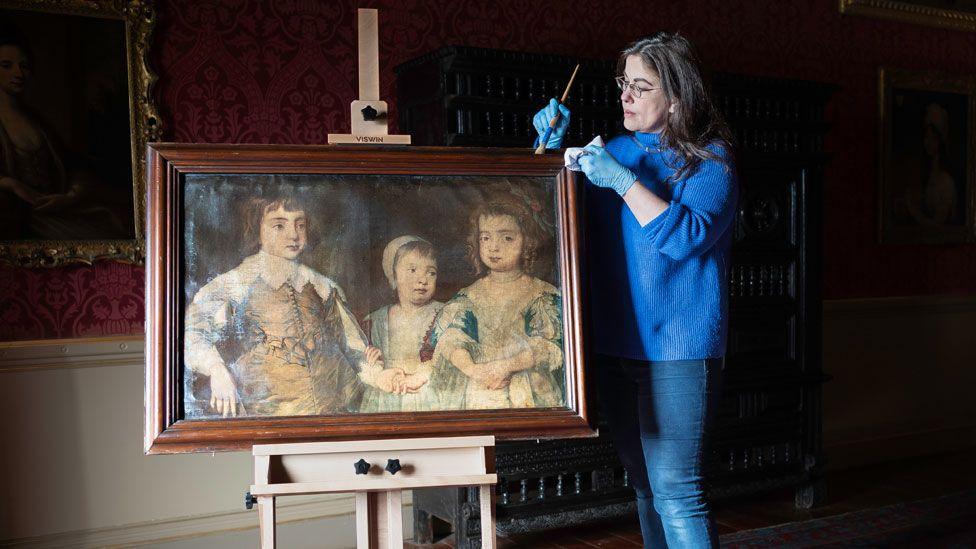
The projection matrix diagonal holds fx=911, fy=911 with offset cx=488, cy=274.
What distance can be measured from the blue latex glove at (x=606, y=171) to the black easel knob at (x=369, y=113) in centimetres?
54

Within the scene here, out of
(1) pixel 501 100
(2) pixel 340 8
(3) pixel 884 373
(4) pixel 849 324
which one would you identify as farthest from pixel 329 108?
(3) pixel 884 373

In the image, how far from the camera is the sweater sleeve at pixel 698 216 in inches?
85.4

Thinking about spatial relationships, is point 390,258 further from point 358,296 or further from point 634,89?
point 634,89

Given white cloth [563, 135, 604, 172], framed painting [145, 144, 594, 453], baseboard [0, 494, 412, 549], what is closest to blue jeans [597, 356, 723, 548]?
framed painting [145, 144, 594, 453]

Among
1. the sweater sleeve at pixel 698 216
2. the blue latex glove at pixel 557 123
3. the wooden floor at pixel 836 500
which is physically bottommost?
the wooden floor at pixel 836 500

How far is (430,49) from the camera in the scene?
12.8 ft

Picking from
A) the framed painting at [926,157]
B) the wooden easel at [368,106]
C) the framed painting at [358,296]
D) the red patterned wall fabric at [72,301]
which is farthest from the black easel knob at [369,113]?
the framed painting at [926,157]

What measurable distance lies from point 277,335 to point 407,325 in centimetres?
31

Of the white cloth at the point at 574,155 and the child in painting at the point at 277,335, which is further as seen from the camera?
the white cloth at the point at 574,155

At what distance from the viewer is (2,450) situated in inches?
131

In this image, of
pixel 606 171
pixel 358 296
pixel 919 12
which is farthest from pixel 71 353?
pixel 919 12

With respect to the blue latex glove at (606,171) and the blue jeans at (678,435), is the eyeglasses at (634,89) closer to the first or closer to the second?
the blue latex glove at (606,171)

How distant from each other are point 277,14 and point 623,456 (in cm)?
226

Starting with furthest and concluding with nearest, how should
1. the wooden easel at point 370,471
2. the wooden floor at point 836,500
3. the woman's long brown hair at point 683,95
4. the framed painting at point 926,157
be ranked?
the framed painting at point 926,157 → the wooden floor at point 836,500 → the woman's long brown hair at point 683,95 → the wooden easel at point 370,471
